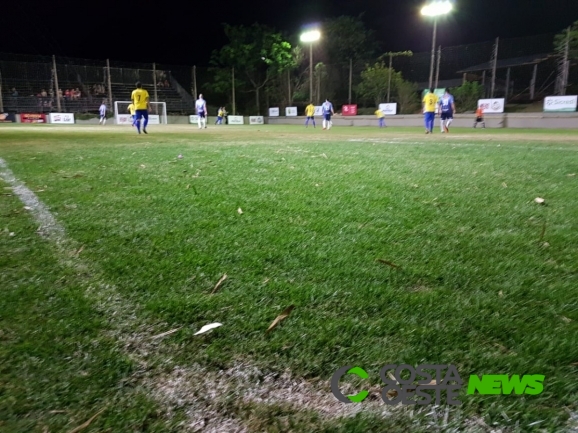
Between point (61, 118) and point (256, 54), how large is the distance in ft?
69.0

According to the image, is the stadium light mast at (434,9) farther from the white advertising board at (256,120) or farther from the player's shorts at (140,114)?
the player's shorts at (140,114)

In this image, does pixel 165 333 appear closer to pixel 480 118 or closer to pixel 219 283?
pixel 219 283

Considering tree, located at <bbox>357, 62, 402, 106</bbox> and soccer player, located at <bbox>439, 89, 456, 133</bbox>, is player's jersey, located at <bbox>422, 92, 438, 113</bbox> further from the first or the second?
tree, located at <bbox>357, 62, 402, 106</bbox>

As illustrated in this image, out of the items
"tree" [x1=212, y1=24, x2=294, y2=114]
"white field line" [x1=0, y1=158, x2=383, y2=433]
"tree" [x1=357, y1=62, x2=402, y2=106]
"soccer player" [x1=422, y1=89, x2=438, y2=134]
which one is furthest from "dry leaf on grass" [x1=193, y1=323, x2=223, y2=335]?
"tree" [x1=212, y1=24, x2=294, y2=114]

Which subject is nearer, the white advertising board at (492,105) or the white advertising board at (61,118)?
the white advertising board at (492,105)

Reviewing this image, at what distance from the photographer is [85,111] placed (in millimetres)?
35125

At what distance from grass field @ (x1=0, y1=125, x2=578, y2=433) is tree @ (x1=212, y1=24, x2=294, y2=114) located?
42222mm

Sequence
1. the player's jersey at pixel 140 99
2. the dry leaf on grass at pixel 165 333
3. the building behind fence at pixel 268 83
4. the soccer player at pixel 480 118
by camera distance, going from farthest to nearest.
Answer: the soccer player at pixel 480 118 < the building behind fence at pixel 268 83 < the player's jersey at pixel 140 99 < the dry leaf on grass at pixel 165 333

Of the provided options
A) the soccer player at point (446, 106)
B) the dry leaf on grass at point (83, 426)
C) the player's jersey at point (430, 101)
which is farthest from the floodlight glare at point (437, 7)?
the dry leaf on grass at point (83, 426)

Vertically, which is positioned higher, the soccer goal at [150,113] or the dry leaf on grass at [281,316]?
the soccer goal at [150,113]

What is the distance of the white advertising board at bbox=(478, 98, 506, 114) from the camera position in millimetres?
26641

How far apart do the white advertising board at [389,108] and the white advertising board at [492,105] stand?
6485 millimetres

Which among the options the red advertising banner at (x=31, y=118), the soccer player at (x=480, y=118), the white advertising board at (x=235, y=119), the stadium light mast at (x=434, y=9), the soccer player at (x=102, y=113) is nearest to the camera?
the soccer player at (x=480, y=118)

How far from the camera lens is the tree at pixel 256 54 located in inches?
1775
